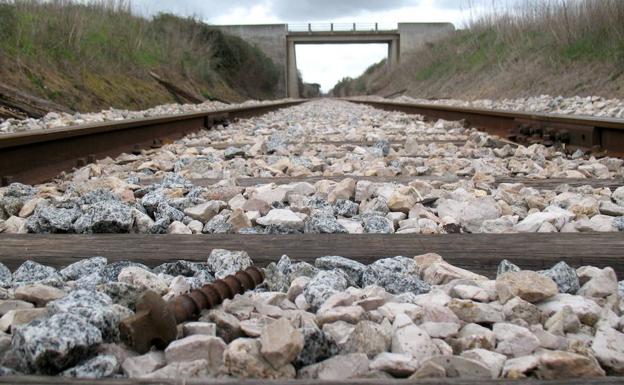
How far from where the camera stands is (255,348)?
1122 mm

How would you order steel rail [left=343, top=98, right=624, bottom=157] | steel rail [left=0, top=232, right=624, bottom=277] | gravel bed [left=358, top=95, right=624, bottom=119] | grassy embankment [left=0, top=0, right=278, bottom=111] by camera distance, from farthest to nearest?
1. grassy embankment [left=0, top=0, right=278, bottom=111]
2. gravel bed [left=358, top=95, right=624, bottom=119]
3. steel rail [left=343, top=98, right=624, bottom=157]
4. steel rail [left=0, top=232, right=624, bottom=277]

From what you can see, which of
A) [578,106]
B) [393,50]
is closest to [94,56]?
[578,106]

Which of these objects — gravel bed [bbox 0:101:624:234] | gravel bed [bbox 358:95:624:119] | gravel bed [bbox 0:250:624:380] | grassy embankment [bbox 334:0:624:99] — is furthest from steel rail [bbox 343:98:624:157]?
grassy embankment [bbox 334:0:624:99]

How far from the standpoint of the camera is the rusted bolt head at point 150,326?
1.18 meters

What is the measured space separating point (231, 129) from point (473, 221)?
18.2ft

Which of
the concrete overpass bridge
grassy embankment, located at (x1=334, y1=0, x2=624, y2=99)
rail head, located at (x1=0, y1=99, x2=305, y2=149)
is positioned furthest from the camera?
the concrete overpass bridge

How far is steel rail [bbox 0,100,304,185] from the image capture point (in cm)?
336

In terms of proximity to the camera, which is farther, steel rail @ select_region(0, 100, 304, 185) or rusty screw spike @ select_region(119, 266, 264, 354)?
steel rail @ select_region(0, 100, 304, 185)

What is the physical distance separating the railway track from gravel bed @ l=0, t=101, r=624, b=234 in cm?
2

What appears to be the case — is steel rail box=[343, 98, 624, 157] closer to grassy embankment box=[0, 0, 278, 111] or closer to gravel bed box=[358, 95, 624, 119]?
gravel bed box=[358, 95, 624, 119]

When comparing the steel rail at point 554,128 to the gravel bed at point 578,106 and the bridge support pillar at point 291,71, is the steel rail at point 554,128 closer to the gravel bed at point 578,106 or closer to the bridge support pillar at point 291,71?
the gravel bed at point 578,106

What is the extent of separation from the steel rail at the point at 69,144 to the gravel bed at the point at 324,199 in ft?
0.51

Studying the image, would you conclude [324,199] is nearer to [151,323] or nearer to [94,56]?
[151,323]

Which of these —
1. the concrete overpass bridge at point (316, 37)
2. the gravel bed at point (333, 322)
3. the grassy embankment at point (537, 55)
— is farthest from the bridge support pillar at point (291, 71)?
the gravel bed at point (333, 322)
